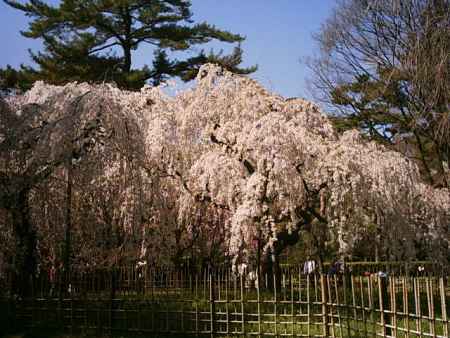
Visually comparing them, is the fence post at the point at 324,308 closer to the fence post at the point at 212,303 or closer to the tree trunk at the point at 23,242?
the fence post at the point at 212,303

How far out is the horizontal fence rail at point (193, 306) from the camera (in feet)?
25.0

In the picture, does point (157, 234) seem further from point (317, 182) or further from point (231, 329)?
point (231, 329)

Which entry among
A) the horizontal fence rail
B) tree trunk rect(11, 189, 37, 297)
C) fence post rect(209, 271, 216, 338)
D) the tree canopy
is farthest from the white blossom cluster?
fence post rect(209, 271, 216, 338)

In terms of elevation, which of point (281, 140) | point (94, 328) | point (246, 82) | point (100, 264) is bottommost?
point (94, 328)

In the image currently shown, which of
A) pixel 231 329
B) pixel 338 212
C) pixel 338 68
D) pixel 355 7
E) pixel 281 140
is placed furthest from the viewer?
pixel 338 68

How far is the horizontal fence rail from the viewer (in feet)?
25.0

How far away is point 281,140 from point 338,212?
2.10m

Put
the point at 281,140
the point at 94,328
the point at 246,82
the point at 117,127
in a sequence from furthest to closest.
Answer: the point at 246,82
the point at 281,140
the point at 117,127
the point at 94,328

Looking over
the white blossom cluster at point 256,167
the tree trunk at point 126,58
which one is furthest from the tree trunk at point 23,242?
the tree trunk at point 126,58

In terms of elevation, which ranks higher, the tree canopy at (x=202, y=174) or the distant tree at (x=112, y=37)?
the distant tree at (x=112, y=37)

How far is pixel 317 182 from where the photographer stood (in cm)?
1188

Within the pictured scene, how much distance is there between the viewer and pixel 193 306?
8852 mm

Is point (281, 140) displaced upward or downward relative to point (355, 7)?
downward

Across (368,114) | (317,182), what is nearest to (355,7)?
(368,114)
